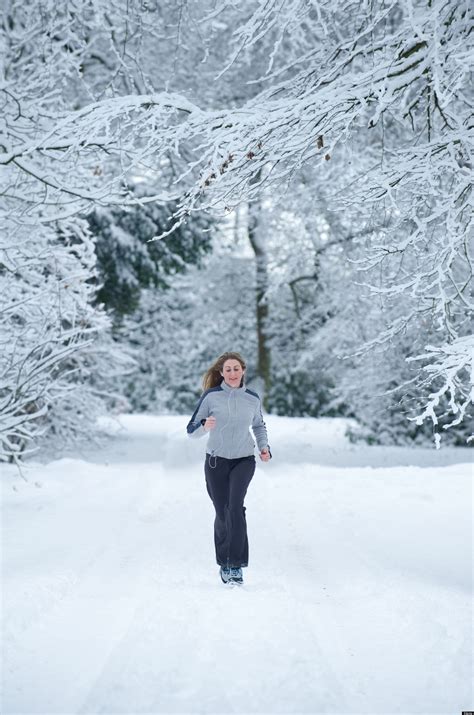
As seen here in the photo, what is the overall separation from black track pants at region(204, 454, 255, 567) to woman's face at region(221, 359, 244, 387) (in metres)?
0.65

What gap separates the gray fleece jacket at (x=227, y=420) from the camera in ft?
21.1

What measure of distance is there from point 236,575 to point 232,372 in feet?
5.31

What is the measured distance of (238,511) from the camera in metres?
6.28

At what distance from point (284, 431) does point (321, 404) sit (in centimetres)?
804

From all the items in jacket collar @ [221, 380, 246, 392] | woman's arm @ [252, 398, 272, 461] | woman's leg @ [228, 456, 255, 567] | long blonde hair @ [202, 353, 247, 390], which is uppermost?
long blonde hair @ [202, 353, 247, 390]

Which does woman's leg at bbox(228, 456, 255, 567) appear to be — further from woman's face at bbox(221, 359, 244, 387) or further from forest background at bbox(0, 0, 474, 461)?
forest background at bbox(0, 0, 474, 461)

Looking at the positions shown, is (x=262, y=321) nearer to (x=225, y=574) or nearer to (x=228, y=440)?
(x=228, y=440)

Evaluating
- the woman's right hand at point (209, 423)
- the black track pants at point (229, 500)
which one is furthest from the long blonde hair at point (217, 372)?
the black track pants at point (229, 500)

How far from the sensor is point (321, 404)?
29.7 metres

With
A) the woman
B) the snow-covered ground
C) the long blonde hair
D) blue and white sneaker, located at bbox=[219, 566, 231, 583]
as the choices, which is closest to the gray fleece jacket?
the woman

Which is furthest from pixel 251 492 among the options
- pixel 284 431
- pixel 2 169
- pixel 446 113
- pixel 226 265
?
pixel 226 265

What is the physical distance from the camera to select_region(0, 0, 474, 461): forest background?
516 centimetres

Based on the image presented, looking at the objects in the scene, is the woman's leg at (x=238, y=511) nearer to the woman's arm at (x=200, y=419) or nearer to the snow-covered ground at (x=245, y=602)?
the snow-covered ground at (x=245, y=602)

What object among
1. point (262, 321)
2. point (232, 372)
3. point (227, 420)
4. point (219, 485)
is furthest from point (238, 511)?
point (262, 321)
